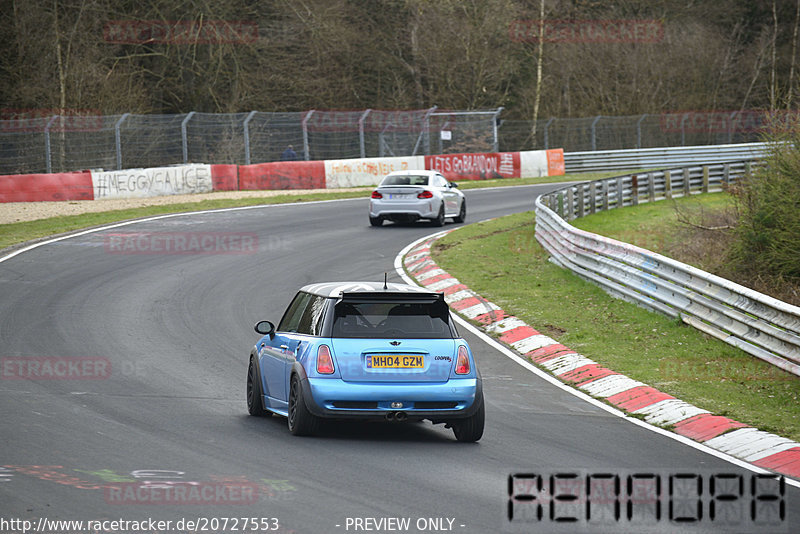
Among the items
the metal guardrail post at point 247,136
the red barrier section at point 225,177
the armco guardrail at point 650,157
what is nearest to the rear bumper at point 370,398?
the red barrier section at point 225,177

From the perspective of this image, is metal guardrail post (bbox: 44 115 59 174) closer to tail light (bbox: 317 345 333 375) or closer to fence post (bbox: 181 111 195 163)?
fence post (bbox: 181 111 195 163)

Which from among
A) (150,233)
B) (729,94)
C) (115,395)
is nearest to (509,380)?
(115,395)

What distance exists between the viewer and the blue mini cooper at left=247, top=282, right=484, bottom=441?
9312 millimetres

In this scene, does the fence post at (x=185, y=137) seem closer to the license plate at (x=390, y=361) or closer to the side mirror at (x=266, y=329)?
the side mirror at (x=266, y=329)

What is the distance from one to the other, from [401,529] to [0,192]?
2677 centimetres

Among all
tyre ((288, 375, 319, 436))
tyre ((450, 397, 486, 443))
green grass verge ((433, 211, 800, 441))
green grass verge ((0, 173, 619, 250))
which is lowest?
green grass verge ((433, 211, 800, 441))

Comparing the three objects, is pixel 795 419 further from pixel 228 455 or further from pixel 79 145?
pixel 79 145

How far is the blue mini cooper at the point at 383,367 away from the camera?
9312 mm

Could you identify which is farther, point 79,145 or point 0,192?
point 79,145

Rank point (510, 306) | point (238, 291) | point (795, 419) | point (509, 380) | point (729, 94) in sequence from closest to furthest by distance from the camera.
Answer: point (795, 419)
point (509, 380)
point (510, 306)
point (238, 291)
point (729, 94)

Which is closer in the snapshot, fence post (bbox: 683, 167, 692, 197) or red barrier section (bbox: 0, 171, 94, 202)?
red barrier section (bbox: 0, 171, 94, 202)

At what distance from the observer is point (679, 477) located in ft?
27.8

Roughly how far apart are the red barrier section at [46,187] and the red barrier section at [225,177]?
4890mm

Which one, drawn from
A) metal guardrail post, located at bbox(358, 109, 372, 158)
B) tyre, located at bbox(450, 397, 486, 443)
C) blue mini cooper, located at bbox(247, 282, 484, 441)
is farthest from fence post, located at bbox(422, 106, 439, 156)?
tyre, located at bbox(450, 397, 486, 443)
